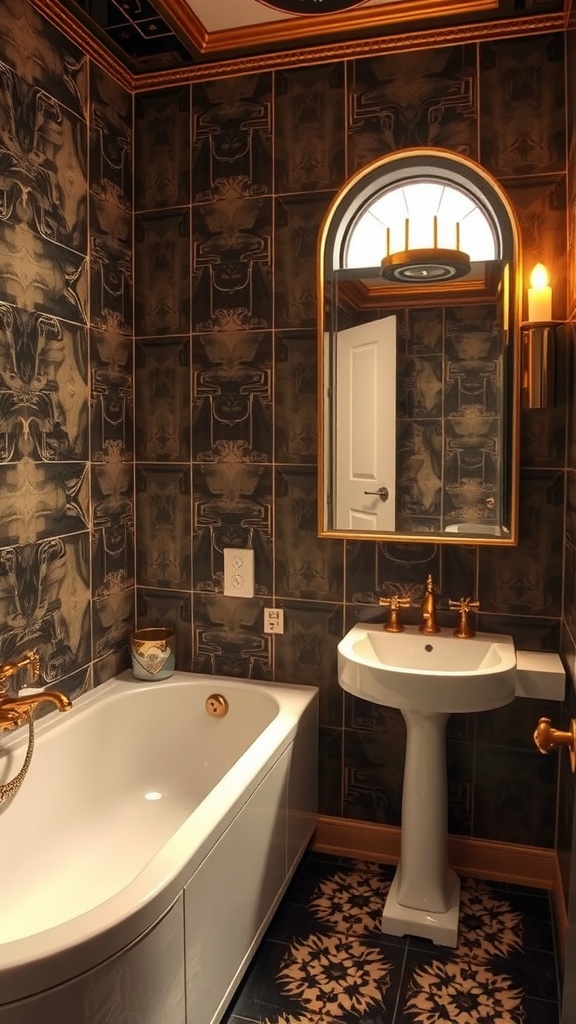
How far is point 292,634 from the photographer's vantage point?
245cm

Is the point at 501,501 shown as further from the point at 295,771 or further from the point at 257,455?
the point at 295,771

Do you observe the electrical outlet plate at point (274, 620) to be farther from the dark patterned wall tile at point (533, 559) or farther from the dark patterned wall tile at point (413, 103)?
the dark patterned wall tile at point (413, 103)

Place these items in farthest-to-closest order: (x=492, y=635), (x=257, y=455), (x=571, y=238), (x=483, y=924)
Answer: (x=257, y=455)
(x=492, y=635)
(x=483, y=924)
(x=571, y=238)

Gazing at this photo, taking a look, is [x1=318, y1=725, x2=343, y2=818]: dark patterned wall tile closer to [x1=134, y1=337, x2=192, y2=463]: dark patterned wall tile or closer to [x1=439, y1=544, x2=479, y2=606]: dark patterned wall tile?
[x1=439, y1=544, x2=479, y2=606]: dark patterned wall tile

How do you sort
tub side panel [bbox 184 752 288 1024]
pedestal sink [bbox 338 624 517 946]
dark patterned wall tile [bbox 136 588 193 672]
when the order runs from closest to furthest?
tub side panel [bbox 184 752 288 1024], pedestal sink [bbox 338 624 517 946], dark patterned wall tile [bbox 136 588 193 672]

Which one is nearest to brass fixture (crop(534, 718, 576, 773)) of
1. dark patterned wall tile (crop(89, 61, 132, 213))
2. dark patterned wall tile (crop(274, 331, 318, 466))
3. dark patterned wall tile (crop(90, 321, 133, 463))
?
dark patterned wall tile (crop(274, 331, 318, 466))

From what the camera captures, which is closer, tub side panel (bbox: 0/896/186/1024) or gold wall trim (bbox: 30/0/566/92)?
tub side panel (bbox: 0/896/186/1024)

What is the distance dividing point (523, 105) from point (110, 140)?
128 centimetres

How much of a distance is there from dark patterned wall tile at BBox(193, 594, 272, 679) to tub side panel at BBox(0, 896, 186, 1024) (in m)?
1.12

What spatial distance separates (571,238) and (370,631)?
4.08ft

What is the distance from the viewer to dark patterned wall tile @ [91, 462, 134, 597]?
7.71 feet

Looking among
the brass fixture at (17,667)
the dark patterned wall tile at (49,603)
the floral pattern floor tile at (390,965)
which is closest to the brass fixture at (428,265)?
the dark patterned wall tile at (49,603)

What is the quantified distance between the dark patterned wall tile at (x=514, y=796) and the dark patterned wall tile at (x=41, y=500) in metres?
1.45

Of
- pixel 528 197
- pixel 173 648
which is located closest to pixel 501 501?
pixel 528 197
